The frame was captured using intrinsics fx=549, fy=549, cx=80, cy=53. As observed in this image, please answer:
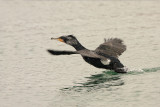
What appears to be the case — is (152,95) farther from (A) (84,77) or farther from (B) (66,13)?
(B) (66,13)

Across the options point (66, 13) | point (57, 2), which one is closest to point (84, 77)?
point (66, 13)

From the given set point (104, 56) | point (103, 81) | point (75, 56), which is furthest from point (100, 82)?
point (75, 56)

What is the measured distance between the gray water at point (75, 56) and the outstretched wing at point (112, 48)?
465mm

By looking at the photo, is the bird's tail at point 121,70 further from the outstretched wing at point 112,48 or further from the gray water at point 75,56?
the outstretched wing at point 112,48

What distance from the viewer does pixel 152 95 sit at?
10.6 meters

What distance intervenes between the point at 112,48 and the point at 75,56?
6.19 feet

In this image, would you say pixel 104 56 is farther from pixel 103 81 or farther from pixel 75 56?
pixel 75 56

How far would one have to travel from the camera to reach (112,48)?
1348cm

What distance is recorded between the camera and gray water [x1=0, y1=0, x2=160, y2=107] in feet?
35.7

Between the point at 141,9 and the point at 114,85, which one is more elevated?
the point at 141,9

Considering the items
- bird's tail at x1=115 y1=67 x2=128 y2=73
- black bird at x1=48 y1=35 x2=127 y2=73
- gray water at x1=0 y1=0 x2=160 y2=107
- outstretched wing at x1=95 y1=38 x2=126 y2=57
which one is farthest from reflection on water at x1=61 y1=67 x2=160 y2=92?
outstretched wing at x1=95 y1=38 x2=126 y2=57

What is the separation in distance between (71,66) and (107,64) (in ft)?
4.89

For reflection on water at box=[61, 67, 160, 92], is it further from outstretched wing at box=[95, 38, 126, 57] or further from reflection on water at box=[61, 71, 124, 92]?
outstretched wing at box=[95, 38, 126, 57]

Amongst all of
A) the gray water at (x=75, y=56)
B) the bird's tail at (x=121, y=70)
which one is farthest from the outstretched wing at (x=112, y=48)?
the bird's tail at (x=121, y=70)
